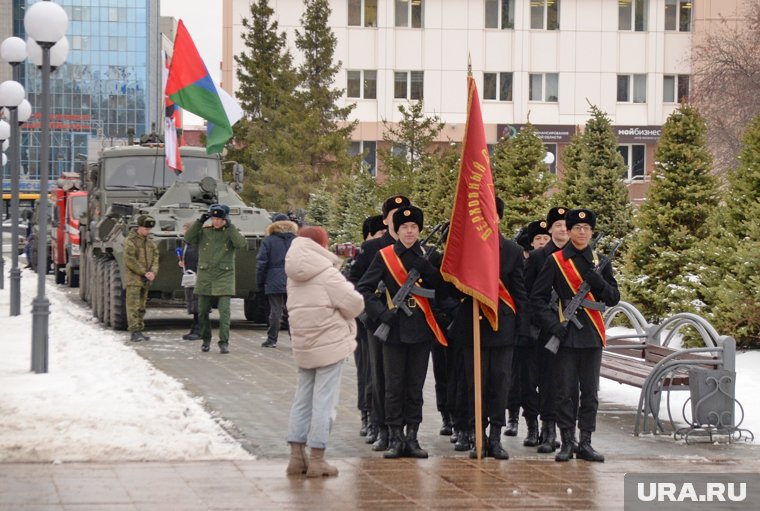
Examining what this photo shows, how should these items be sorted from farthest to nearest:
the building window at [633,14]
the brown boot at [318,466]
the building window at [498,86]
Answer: the building window at [498,86], the building window at [633,14], the brown boot at [318,466]

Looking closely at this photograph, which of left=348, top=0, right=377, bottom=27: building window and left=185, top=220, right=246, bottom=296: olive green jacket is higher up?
left=348, top=0, right=377, bottom=27: building window

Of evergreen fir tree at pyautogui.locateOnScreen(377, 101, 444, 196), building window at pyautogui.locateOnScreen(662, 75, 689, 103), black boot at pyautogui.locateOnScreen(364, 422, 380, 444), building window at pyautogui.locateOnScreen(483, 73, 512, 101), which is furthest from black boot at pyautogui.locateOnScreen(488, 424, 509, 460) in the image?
building window at pyautogui.locateOnScreen(662, 75, 689, 103)

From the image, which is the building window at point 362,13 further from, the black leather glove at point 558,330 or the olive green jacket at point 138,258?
the black leather glove at point 558,330

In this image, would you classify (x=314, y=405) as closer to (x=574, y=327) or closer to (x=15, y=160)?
(x=574, y=327)

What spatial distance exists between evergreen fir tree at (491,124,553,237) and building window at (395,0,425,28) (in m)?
37.7

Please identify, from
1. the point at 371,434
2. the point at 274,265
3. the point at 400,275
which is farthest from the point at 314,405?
the point at 274,265

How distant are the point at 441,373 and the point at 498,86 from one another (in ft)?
175

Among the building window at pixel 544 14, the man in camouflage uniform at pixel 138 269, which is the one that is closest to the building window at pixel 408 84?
the building window at pixel 544 14

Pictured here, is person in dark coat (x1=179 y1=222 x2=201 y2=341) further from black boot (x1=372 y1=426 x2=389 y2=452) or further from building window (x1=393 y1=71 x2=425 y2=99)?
building window (x1=393 y1=71 x2=425 y2=99)

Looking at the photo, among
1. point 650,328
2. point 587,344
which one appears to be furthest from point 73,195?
point 587,344

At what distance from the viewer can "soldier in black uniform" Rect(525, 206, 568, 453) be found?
1021cm

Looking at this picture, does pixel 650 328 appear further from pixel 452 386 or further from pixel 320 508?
pixel 320 508

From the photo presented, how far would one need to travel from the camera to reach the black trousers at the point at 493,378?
32.7 feet

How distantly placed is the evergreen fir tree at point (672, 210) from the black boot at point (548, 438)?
28.9 ft
